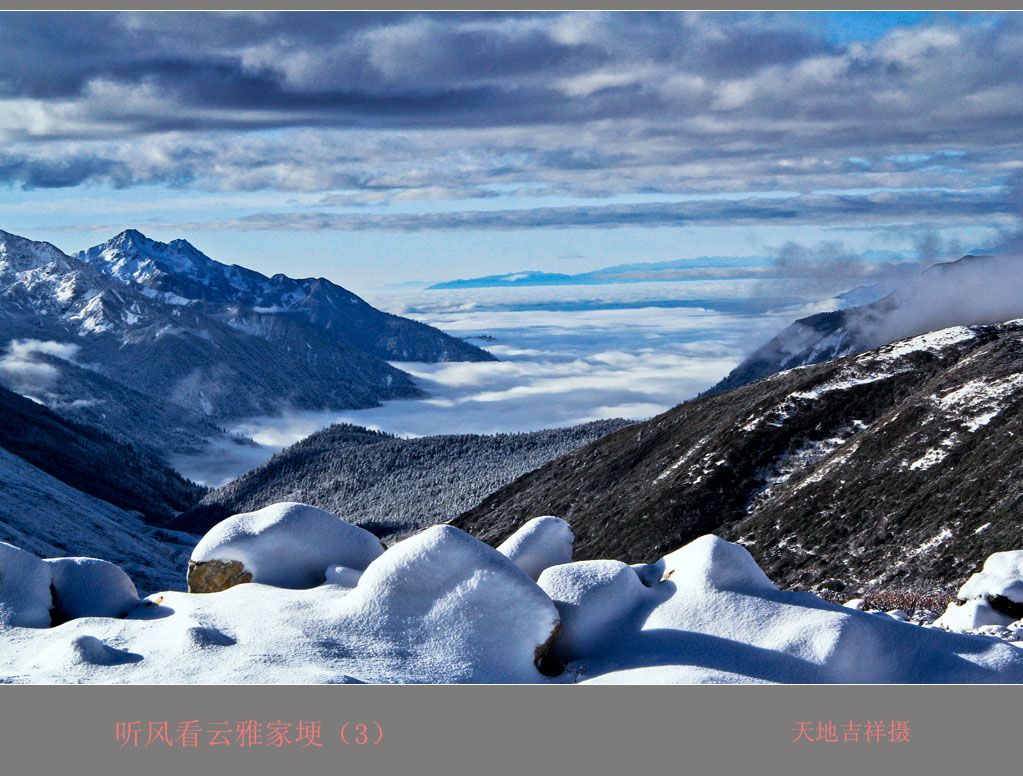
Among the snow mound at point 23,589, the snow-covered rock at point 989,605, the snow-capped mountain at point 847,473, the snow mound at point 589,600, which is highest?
the snow mound at point 23,589

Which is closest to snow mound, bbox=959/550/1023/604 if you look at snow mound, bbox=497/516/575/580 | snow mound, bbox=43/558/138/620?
snow mound, bbox=497/516/575/580

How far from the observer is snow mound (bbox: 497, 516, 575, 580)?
3008cm

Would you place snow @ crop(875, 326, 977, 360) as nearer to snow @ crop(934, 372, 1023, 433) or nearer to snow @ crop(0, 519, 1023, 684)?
snow @ crop(934, 372, 1023, 433)

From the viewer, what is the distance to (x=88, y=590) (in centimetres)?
2716

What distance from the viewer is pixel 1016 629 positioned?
27.5 meters

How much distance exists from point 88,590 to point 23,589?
1.83 meters

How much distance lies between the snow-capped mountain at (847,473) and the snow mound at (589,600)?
47.0m

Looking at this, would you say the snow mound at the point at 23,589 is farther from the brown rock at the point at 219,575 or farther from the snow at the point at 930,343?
the snow at the point at 930,343

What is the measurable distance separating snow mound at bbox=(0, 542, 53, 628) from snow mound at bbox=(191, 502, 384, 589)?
408 centimetres

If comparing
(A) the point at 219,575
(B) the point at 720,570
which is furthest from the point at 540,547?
(A) the point at 219,575

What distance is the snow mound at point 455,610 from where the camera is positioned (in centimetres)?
2286

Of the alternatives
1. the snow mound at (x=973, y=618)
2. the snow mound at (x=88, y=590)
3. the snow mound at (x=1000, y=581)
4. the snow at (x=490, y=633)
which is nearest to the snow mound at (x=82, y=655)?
the snow at (x=490, y=633)

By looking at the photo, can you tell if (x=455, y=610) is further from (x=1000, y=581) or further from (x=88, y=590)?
(x=1000, y=581)

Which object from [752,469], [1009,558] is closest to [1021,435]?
[752,469]
